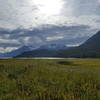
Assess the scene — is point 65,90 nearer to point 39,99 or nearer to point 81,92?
point 81,92

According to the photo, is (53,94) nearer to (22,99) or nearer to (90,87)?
(22,99)

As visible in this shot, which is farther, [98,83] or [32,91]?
[98,83]

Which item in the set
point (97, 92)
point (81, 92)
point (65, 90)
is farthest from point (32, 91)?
point (97, 92)

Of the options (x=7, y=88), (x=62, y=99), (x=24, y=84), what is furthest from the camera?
(x=24, y=84)

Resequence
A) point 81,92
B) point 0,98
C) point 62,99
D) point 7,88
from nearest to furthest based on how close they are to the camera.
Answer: point 62,99 < point 0,98 < point 81,92 < point 7,88

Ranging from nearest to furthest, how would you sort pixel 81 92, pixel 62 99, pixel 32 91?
pixel 62 99, pixel 81 92, pixel 32 91

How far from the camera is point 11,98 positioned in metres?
17.1

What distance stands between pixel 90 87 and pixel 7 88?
709 centimetres

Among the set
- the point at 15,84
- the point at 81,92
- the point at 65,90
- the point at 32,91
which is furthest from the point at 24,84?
the point at 81,92

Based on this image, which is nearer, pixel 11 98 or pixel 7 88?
pixel 11 98

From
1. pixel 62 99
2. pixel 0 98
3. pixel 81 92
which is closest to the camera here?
pixel 62 99

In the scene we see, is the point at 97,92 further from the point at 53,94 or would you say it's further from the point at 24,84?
the point at 24,84

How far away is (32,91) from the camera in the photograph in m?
19.8

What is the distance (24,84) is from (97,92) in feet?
25.1
